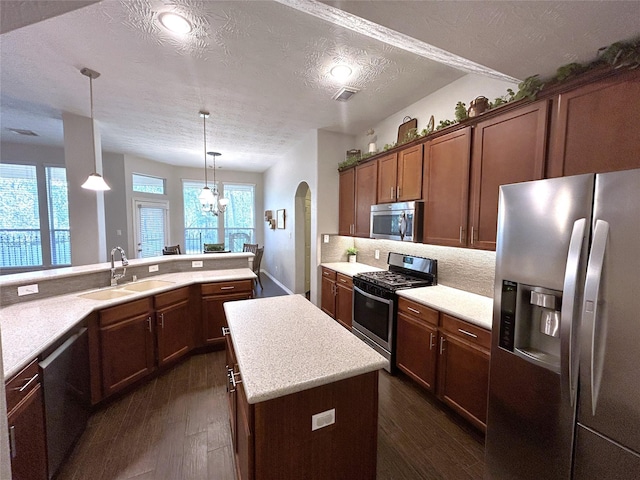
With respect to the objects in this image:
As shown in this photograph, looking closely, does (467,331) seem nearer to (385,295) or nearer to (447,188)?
(385,295)

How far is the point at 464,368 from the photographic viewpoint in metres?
1.99

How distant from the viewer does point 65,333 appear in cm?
170

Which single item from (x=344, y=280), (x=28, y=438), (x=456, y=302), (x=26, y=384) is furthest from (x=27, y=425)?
(x=344, y=280)

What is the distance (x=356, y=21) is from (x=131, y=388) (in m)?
3.41

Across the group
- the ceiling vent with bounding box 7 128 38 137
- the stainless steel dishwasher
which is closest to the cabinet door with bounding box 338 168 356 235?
the stainless steel dishwasher

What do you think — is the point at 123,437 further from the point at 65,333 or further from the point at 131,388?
the point at 65,333

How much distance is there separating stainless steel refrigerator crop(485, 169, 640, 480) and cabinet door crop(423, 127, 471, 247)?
735 millimetres

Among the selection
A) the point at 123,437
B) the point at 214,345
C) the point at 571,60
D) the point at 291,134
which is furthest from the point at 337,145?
the point at 123,437

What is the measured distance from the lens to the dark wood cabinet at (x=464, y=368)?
1.85 metres

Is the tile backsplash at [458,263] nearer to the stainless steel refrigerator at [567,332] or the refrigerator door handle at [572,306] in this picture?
the stainless steel refrigerator at [567,332]

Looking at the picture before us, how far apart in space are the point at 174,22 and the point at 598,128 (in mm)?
2726

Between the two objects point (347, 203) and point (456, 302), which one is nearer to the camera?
point (456, 302)

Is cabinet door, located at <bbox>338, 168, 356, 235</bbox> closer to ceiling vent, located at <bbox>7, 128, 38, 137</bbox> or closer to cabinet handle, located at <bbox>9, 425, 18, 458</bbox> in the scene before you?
cabinet handle, located at <bbox>9, 425, 18, 458</bbox>

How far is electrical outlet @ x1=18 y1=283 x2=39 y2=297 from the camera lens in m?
2.14
